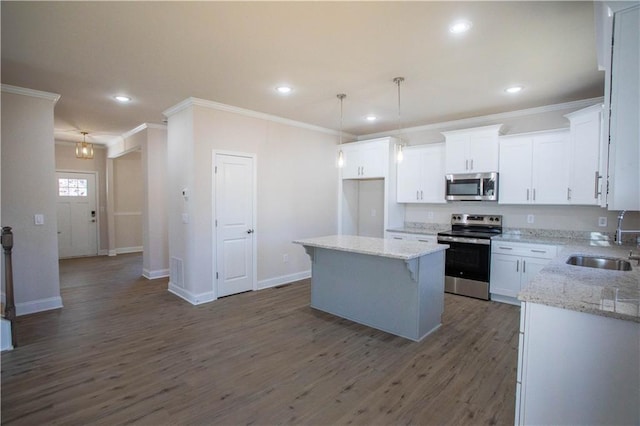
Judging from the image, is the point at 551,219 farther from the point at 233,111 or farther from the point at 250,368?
the point at 233,111

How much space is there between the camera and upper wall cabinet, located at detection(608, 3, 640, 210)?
5.65 feet

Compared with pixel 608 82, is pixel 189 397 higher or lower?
lower

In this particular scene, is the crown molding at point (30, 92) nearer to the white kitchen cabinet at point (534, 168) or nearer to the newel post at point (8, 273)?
the newel post at point (8, 273)

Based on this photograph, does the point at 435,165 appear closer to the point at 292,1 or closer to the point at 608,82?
the point at 608,82

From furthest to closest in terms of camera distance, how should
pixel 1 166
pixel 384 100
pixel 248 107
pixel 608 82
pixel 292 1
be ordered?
1. pixel 248 107
2. pixel 384 100
3. pixel 1 166
4. pixel 292 1
5. pixel 608 82

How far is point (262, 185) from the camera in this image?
5047mm

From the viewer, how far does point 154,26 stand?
2424 millimetres

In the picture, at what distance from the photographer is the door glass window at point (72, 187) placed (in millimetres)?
7551

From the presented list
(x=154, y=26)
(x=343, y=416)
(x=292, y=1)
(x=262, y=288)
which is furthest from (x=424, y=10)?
(x=262, y=288)

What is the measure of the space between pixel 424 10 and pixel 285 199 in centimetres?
363

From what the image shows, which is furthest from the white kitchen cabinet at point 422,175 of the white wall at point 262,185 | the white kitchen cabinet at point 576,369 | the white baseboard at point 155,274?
the white baseboard at point 155,274

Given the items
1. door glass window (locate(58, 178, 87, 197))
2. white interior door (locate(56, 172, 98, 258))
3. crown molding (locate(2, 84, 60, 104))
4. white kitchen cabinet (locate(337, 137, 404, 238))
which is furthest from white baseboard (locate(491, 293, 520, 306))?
door glass window (locate(58, 178, 87, 197))

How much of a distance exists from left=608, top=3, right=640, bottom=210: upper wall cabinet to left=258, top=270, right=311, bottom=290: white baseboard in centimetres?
433

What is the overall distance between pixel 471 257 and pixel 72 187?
8757 mm
